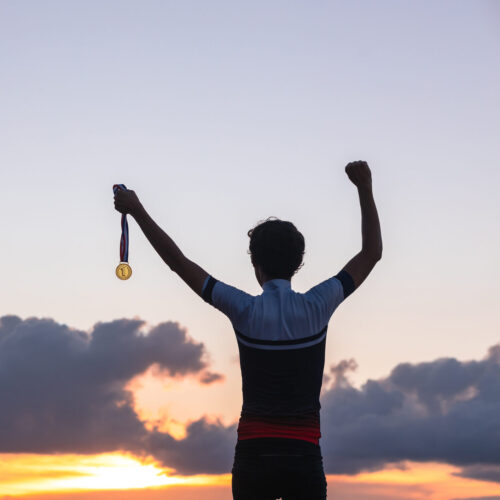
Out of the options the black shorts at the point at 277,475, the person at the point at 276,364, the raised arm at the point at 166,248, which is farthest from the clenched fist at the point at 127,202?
the black shorts at the point at 277,475

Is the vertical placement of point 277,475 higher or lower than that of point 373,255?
lower

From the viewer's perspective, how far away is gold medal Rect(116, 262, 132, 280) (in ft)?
18.5

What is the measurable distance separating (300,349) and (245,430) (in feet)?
2.33

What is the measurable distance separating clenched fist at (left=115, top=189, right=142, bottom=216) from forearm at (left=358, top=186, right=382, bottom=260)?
188 cm

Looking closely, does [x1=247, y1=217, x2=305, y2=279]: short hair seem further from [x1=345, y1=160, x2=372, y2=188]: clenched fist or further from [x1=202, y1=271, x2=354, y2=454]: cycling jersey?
[x1=345, y1=160, x2=372, y2=188]: clenched fist

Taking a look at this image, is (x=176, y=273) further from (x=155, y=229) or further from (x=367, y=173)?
(x=367, y=173)

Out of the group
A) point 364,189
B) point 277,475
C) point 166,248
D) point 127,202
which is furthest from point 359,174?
point 277,475

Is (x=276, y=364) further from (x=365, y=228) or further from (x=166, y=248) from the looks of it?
(x=365, y=228)

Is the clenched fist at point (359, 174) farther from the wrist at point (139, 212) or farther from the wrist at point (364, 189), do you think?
the wrist at point (139, 212)

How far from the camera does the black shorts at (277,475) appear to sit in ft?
16.7

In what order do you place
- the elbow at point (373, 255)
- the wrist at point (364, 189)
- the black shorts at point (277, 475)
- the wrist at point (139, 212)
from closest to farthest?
1. the black shorts at point (277, 475)
2. the wrist at point (139, 212)
3. the elbow at point (373, 255)
4. the wrist at point (364, 189)

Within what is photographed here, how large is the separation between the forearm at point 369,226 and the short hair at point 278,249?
667mm

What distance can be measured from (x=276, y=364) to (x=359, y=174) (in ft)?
6.63

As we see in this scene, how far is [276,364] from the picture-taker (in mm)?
5199
